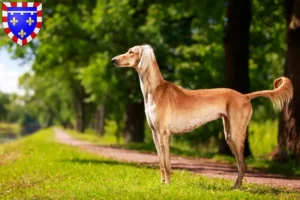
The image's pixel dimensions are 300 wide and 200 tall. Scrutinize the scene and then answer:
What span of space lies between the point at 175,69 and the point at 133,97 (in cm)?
273

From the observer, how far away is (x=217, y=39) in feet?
78.0

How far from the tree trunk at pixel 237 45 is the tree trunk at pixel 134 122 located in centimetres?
1119

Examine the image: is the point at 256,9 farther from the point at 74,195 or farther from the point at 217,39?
the point at 74,195

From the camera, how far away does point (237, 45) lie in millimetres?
17328

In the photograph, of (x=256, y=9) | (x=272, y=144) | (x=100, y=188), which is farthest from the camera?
(x=272, y=144)

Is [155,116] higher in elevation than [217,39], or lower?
lower

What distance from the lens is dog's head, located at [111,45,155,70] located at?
8.16 meters

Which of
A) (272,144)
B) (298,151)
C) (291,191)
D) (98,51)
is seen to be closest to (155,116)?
(291,191)

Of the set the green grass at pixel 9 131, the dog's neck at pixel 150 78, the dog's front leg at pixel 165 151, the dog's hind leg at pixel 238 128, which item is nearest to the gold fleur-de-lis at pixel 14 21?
the dog's neck at pixel 150 78

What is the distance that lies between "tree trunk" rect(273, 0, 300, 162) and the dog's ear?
735 centimetres

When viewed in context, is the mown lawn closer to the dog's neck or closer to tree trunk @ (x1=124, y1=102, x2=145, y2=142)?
the dog's neck

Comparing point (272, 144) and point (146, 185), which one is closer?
point (146, 185)

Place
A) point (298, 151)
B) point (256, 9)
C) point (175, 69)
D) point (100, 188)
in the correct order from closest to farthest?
1. point (100, 188)
2. point (298, 151)
3. point (256, 9)
4. point (175, 69)

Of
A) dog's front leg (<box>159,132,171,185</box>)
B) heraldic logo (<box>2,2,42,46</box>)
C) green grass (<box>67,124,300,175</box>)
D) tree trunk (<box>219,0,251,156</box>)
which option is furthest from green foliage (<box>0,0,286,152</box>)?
dog's front leg (<box>159,132,171,185</box>)
